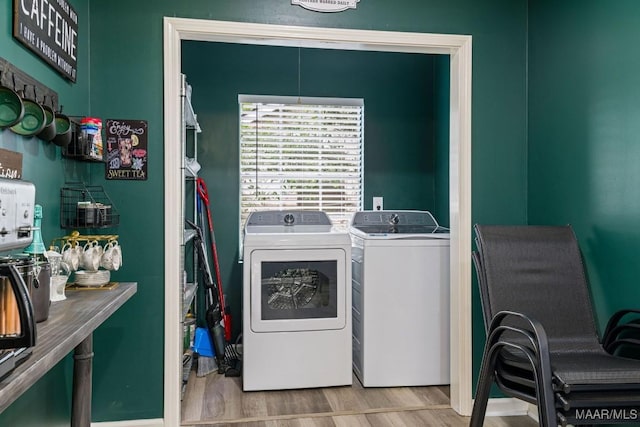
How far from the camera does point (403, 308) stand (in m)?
3.21

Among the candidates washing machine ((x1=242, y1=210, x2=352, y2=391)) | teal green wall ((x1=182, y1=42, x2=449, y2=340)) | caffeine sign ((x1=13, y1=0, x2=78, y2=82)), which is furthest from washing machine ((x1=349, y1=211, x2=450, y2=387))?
caffeine sign ((x1=13, y1=0, x2=78, y2=82))

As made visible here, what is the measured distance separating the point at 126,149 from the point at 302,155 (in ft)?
6.34

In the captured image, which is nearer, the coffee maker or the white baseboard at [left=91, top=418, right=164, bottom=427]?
the coffee maker

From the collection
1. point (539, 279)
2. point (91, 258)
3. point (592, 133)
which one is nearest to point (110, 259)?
point (91, 258)

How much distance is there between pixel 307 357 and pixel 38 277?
205cm

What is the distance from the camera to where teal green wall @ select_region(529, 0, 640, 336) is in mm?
2137

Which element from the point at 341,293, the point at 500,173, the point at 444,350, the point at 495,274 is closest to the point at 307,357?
the point at 341,293

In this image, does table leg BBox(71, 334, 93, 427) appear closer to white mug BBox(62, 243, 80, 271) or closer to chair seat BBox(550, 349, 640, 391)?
white mug BBox(62, 243, 80, 271)

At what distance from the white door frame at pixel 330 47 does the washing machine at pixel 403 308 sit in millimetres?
321

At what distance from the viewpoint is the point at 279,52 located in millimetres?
4125

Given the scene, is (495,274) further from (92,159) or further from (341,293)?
(92,159)

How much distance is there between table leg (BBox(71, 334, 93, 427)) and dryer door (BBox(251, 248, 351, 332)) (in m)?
1.35

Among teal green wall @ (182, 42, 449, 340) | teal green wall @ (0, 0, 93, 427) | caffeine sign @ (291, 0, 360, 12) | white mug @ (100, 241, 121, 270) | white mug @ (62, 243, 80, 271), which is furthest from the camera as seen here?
teal green wall @ (182, 42, 449, 340)

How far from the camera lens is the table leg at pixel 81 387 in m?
1.80
